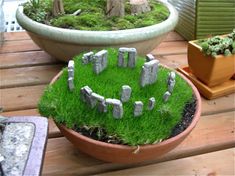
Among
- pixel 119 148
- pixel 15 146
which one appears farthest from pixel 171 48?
pixel 15 146

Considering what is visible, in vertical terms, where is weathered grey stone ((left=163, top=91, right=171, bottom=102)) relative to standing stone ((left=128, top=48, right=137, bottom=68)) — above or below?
below

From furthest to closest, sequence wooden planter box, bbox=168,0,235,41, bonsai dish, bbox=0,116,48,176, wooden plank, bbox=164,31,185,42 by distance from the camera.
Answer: wooden plank, bbox=164,31,185,42
wooden planter box, bbox=168,0,235,41
bonsai dish, bbox=0,116,48,176

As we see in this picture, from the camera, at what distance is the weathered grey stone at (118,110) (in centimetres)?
48

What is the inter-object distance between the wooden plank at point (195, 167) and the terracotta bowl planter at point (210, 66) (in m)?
0.20

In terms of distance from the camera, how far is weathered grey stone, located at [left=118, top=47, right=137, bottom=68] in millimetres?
571

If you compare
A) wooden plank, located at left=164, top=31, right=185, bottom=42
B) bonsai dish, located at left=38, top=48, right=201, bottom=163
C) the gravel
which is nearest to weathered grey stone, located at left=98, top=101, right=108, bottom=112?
bonsai dish, located at left=38, top=48, right=201, bottom=163

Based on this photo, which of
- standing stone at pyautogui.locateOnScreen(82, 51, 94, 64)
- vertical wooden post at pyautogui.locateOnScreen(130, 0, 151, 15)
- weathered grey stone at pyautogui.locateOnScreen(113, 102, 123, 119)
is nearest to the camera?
weathered grey stone at pyautogui.locateOnScreen(113, 102, 123, 119)

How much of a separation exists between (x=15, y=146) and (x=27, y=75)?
1.40ft

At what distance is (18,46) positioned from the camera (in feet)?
3.14

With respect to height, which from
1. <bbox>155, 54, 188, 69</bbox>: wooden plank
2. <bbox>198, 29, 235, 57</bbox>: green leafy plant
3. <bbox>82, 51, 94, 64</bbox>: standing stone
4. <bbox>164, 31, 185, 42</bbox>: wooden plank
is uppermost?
<bbox>82, 51, 94, 64</bbox>: standing stone

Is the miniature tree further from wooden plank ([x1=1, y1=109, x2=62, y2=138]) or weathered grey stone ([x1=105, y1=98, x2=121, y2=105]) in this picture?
weathered grey stone ([x1=105, y1=98, x2=121, y2=105])

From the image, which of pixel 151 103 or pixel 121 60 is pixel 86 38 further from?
pixel 151 103

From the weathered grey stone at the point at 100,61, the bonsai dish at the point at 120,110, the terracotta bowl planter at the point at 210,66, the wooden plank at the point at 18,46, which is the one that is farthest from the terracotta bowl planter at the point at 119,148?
the wooden plank at the point at 18,46

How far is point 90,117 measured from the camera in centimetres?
51
